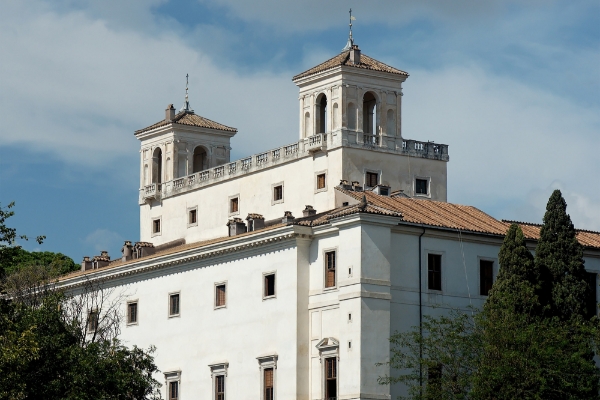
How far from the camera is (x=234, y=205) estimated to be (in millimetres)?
78875

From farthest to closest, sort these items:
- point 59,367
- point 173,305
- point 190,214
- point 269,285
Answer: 1. point 190,214
2. point 173,305
3. point 269,285
4. point 59,367

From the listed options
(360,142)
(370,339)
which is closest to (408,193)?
(360,142)

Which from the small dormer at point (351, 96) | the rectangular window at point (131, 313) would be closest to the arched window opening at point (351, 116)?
the small dormer at point (351, 96)

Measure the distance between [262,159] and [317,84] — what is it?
4543 millimetres

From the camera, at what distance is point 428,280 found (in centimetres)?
6172

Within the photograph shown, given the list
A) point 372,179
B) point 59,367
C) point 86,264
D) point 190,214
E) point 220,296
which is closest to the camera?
point 59,367

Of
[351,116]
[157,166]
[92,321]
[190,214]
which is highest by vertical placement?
[351,116]

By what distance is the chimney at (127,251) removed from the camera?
77438 mm

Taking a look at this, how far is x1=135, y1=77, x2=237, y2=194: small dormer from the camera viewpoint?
85.6 meters

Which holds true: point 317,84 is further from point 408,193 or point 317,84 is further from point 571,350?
point 571,350

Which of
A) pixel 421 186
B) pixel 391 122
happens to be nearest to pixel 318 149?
pixel 391 122

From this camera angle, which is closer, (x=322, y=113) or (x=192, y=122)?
(x=322, y=113)

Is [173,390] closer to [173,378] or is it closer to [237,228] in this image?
[173,378]

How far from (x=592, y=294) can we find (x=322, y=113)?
695 inches
